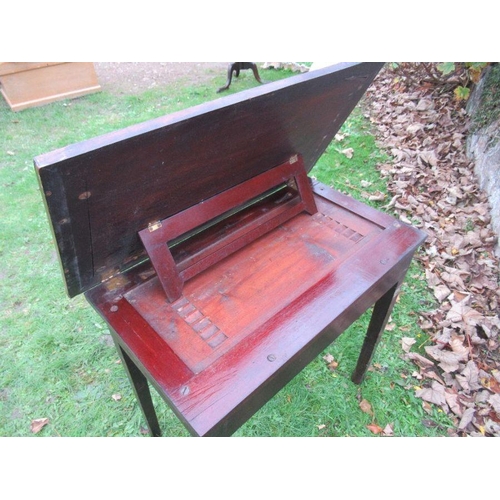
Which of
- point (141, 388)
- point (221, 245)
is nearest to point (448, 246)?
point (221, 245)

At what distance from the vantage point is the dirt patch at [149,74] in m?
5.84

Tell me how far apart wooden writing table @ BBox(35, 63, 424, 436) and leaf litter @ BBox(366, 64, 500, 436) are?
102cm

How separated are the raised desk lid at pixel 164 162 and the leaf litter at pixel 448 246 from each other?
1.69 meters

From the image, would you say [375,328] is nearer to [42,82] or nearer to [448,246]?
[448,246]

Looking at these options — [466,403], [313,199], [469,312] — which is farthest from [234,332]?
[469,312]

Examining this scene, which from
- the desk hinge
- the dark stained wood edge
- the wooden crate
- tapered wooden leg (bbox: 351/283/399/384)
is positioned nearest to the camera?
the dark stained wood edge

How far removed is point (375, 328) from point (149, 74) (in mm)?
5816

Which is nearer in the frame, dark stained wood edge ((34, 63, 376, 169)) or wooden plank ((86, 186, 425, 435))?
A: dark stained wood edge ((34, 63, 376, 169))

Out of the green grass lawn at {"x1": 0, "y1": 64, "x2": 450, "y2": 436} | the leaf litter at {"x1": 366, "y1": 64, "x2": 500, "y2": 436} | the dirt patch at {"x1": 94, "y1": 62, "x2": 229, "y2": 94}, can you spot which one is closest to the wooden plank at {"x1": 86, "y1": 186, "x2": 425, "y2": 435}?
the green grass lawn at {"x1": 0, "y1": 64, "x2": 450, "y2": 436}

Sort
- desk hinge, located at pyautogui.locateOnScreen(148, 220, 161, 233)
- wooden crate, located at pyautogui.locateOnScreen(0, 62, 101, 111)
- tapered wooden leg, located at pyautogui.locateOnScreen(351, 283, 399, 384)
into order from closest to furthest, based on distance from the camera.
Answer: desk hinge, located at pyautogui.locateOnScreen(148, 220, 161, 233), tapered wooden leg, located at pyautogui.locateOnScreen(351, 283, 399, 384), wooden crate, located at pyautogui.locateOnScreen(0, 62, 101, 111)

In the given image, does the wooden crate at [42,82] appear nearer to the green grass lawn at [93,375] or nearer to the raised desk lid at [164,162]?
the green grass lawn at [93,375]

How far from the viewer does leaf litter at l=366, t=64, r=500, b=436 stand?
2.26 m

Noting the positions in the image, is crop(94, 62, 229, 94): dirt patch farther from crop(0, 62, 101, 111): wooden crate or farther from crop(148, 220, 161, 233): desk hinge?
crop(148, 220, 161, 233): desk hinge

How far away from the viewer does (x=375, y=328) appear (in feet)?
6.48
